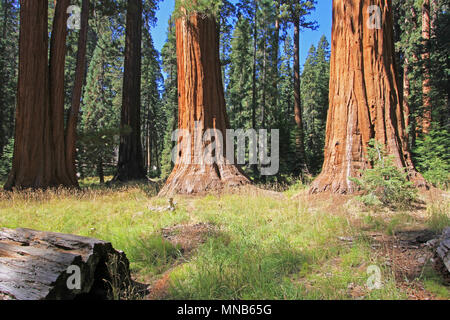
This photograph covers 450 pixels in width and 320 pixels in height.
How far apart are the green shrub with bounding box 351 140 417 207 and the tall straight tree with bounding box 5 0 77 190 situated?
28.9 feet

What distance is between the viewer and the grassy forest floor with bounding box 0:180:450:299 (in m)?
2.29

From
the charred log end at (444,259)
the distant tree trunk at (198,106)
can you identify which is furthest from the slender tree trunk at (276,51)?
the charred log end at (444,259)

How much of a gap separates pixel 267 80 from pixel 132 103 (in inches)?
591

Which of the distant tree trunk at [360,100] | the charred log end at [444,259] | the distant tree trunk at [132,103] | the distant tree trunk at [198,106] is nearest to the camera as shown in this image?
the charred log end at [444,259]

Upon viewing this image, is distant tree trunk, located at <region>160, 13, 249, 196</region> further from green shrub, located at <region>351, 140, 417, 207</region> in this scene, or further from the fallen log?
the fallen log

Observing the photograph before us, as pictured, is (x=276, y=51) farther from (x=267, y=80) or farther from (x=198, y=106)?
(x=198, y=106)

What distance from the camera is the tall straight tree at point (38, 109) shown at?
7.82 metres

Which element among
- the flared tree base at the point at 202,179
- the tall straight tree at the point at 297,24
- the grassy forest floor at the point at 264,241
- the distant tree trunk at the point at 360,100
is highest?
the tall straight tree at the point at 297,24

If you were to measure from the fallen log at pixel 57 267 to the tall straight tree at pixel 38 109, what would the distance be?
6.60m

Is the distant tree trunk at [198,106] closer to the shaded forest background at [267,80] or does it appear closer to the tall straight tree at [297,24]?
the shaded forest background at [267,80]

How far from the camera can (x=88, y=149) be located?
9.77 metres

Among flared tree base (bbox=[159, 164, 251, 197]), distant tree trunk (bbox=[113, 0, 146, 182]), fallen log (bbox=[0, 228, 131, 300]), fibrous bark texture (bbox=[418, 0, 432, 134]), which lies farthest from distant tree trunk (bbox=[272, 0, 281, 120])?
fallen log (bbox=[0, 228, 131, 300])

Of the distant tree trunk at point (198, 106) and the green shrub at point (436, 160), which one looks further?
the distant tree trunk at point (198, 106)

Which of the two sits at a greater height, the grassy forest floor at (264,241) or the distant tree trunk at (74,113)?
the distant tree trunk at (74,113)
